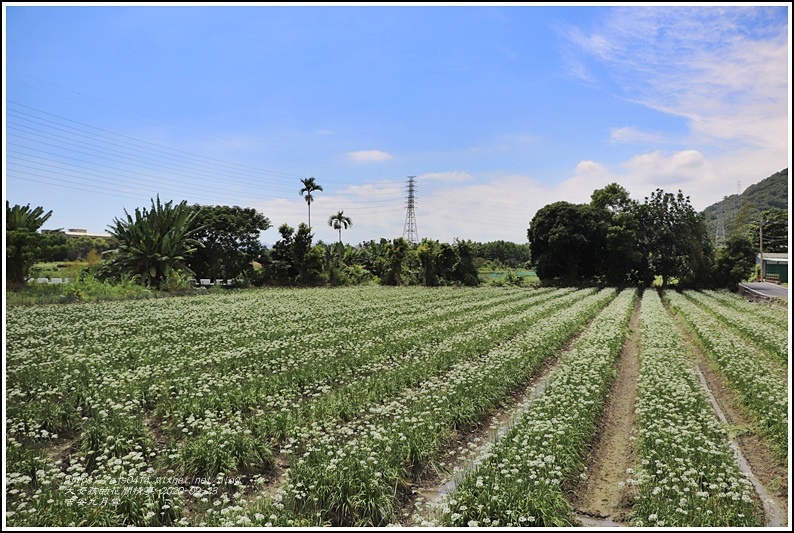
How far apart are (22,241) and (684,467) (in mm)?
18249

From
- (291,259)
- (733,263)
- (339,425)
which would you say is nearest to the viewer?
(339,425)

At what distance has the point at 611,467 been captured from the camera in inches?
235

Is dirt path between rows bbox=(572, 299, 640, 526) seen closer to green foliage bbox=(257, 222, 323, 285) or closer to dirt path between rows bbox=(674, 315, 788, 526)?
dirt path between rows bbox=(674, 315, 788, 526)

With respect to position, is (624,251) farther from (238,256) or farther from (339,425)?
(339,425)

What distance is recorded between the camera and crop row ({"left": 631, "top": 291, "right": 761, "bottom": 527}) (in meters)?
4.33

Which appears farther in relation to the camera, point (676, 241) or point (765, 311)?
point (676, 241)

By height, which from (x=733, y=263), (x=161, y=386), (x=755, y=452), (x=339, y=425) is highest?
(x=733, y=263)

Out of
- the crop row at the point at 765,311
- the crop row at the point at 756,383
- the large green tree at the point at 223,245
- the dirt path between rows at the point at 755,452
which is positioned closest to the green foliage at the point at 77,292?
the large green tree at the point at 223,245

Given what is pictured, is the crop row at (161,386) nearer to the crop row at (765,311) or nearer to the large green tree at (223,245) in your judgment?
the crop row at (765,311)

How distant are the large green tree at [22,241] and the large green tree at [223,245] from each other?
2140 centimetres

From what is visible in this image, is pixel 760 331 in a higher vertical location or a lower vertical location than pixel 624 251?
lower

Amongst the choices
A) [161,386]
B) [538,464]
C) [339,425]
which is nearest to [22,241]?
[161,386]

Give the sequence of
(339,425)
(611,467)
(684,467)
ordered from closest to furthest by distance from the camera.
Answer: (684,467), (611,467), (339,425)

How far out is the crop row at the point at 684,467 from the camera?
4.33 m
